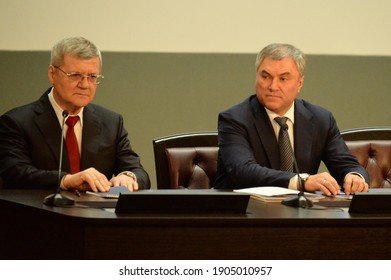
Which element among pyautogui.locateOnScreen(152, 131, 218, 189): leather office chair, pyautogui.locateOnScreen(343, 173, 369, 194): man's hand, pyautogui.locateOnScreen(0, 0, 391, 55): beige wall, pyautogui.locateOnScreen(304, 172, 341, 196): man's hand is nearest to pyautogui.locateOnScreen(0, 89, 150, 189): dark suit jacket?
pyautogui.locateOnScreen(152, 131, 218, 189): leather office chair

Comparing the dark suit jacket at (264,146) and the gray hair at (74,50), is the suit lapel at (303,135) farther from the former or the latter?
the gray hair at (74,50)

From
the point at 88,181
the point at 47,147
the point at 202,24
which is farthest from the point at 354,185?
the point at 202,24

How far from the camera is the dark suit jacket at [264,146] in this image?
14.1 ft

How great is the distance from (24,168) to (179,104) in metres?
1.84

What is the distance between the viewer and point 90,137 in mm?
4332

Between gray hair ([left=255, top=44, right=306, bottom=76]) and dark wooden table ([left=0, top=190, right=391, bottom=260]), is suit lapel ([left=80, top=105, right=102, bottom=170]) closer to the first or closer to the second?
gray hair ([left=255, top=44, right=306, bottom=76])

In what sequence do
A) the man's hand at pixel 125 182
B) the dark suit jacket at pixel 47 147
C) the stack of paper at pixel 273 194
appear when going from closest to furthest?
the stack of paper at pixel 273 194 → the man's hand at pixel 125 182 → the dark suit jacket at pixel 47 147

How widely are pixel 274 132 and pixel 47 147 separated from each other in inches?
44.8

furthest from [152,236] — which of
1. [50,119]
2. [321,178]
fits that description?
[50,119]

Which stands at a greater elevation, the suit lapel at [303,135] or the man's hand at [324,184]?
the suit lapel at [303,135]

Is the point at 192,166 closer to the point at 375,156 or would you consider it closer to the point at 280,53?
the point at 280,53

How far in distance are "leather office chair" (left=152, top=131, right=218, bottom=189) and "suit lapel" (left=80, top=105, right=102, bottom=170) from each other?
0.29 metres

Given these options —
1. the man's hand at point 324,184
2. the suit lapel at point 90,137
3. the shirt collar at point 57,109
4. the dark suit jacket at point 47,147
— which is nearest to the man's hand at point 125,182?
the dark suit jacket at point 47,147

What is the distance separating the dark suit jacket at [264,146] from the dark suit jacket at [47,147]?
17.3 inches
